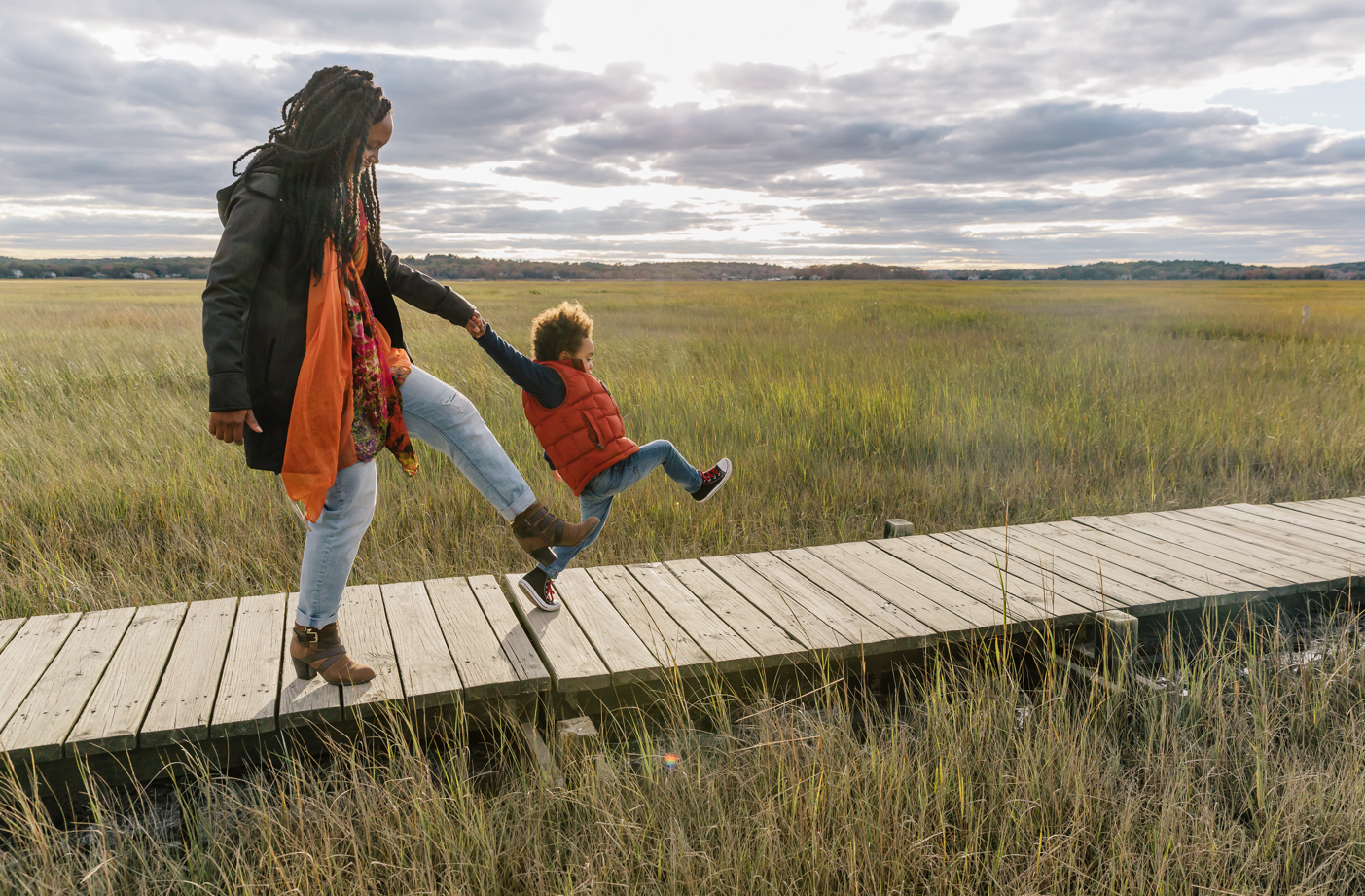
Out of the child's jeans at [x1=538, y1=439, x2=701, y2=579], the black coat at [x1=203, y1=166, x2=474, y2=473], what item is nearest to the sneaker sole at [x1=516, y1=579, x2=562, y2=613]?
the child's jeans at [x1=538, y1=439, x2=701, y2=579]

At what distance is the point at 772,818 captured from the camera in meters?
2.34

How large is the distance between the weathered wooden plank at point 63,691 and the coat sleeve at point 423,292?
5.79 feet

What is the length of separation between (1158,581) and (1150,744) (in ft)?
4.05

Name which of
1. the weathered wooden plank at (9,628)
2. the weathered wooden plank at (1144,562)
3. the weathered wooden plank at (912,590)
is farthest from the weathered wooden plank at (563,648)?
the weathered wooden plank at (1144,562)

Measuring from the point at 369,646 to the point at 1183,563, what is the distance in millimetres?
4060

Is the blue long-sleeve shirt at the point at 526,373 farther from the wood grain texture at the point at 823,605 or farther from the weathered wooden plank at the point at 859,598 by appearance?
the weathered wooden plank at the point at 859,598

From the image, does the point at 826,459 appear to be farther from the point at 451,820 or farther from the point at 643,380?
the point at 451,820

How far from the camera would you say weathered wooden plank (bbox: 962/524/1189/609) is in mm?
3670

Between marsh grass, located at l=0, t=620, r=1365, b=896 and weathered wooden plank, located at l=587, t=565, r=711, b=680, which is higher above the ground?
weathered wooden plank, located at l=587, t=565, r=711, b=680

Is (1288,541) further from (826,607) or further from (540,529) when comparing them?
(540,529)

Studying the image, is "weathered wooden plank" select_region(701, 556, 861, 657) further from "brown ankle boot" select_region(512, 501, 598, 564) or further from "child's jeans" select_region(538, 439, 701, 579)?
"brown ankle boot" select_region(512, 501, 598, 564)

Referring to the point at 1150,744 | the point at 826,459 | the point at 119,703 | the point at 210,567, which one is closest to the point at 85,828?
the point at 119,703

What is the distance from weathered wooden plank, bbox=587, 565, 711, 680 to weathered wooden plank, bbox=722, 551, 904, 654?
0.63 metres

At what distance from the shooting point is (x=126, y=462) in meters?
6.01
